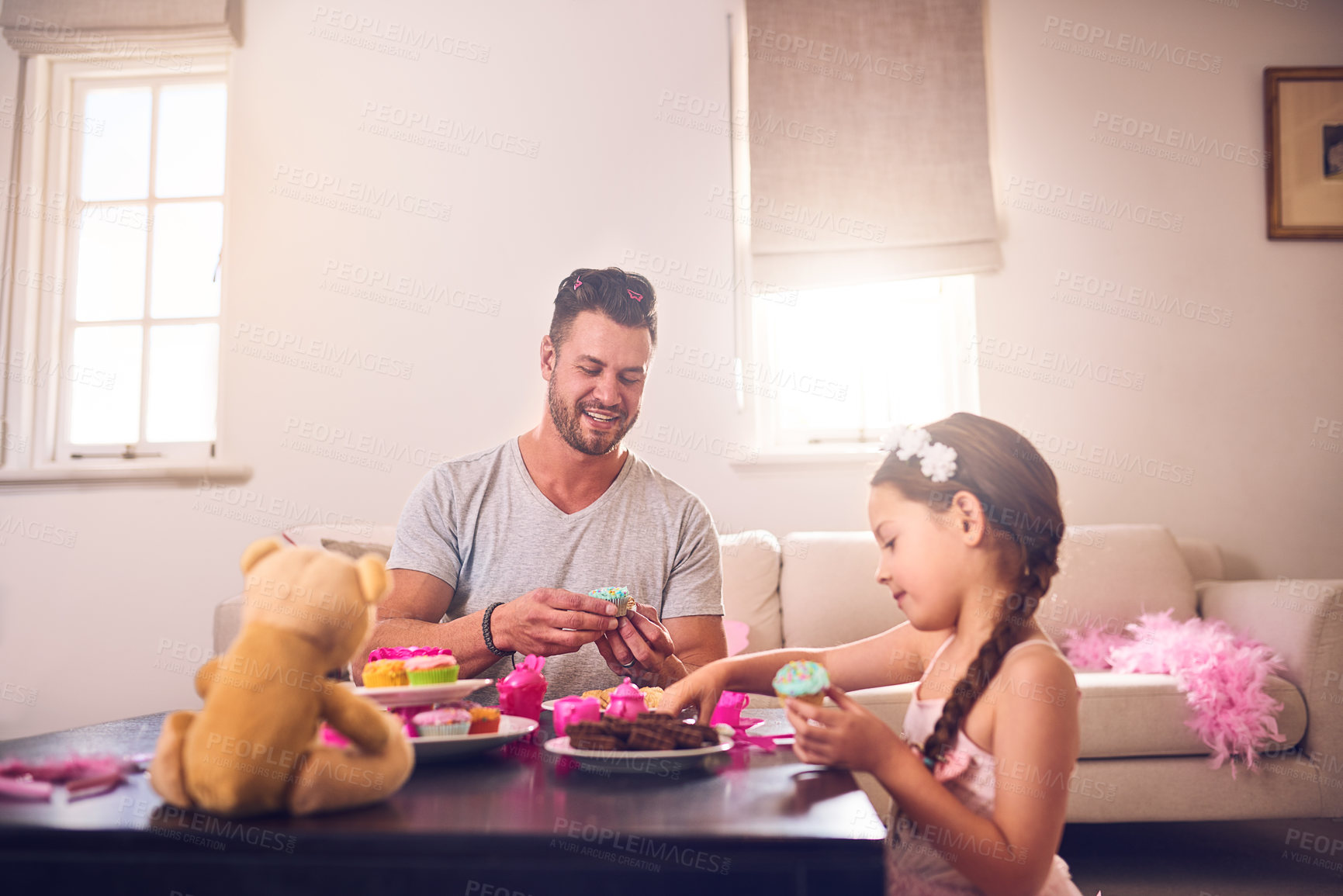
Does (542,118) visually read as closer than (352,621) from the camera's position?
No

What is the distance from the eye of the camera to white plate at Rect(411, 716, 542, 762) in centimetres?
86

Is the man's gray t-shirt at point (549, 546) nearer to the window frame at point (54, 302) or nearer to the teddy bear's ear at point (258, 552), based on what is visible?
the teddy bear's ear at point (258, 552)

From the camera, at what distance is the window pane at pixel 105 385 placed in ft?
11.3

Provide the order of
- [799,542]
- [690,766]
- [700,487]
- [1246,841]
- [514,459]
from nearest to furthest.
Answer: [690,766]
[514,459]
[1246,841]
[799,542]
[700,487]

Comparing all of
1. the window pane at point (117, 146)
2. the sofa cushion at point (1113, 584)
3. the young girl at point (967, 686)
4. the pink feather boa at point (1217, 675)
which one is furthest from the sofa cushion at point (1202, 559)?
the window pane at point (117, 146)

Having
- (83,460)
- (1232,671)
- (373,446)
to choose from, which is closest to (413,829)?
(1232,671)

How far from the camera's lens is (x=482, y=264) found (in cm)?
341

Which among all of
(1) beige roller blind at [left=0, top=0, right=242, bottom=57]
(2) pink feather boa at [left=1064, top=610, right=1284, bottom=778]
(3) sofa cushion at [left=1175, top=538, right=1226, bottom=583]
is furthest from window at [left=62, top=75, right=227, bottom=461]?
(3) sofa cushion at [left=1175, top=538, right=1226, bottom=583]

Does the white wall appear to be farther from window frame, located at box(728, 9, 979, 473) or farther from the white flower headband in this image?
the white flower headband

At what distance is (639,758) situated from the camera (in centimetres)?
83

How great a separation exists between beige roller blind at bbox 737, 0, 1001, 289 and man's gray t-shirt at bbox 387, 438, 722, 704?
1.82 metres

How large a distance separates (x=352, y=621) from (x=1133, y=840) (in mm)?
2627

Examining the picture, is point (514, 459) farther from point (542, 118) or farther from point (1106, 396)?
point (1106, 396)

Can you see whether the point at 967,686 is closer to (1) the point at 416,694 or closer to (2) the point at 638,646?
(2) the point at 638,646
